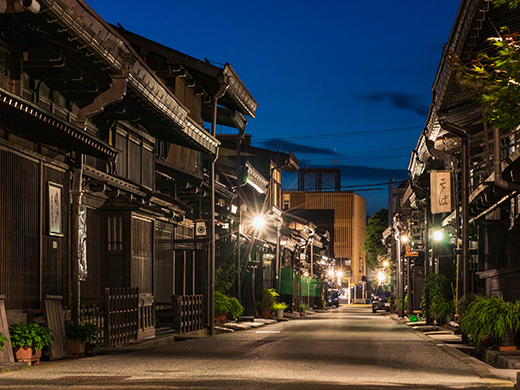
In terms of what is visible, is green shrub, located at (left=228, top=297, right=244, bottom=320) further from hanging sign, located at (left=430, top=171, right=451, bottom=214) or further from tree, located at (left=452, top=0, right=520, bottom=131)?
tree, located at (left=452, top=0, right=520, bottom=131)

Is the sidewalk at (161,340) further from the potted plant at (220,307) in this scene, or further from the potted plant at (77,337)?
the potted plant at (77,337)

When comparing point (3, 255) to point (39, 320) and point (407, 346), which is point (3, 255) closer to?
point (39, 320)

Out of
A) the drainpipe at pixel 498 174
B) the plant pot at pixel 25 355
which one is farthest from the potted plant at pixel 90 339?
the drainpipe at pixel 498 174

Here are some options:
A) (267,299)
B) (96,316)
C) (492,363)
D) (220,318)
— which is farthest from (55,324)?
(267,299)

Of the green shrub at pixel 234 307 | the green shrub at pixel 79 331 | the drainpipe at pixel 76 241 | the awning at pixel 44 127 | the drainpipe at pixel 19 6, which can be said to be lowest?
the green shrub at pixel 234 307

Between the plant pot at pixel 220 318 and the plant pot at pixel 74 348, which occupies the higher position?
the plant pot at pixel 74 348

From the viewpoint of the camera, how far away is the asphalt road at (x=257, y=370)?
42.3 feet

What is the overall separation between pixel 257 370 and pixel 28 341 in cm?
453

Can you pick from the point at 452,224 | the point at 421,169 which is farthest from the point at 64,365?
the point at 421,169

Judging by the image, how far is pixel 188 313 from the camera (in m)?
29.4

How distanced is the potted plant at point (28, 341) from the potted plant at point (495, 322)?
959cm

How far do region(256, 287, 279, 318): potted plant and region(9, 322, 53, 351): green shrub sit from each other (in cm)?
3271

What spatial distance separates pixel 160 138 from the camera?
1235 inches

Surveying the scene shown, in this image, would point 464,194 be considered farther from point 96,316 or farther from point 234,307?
point 96,316
